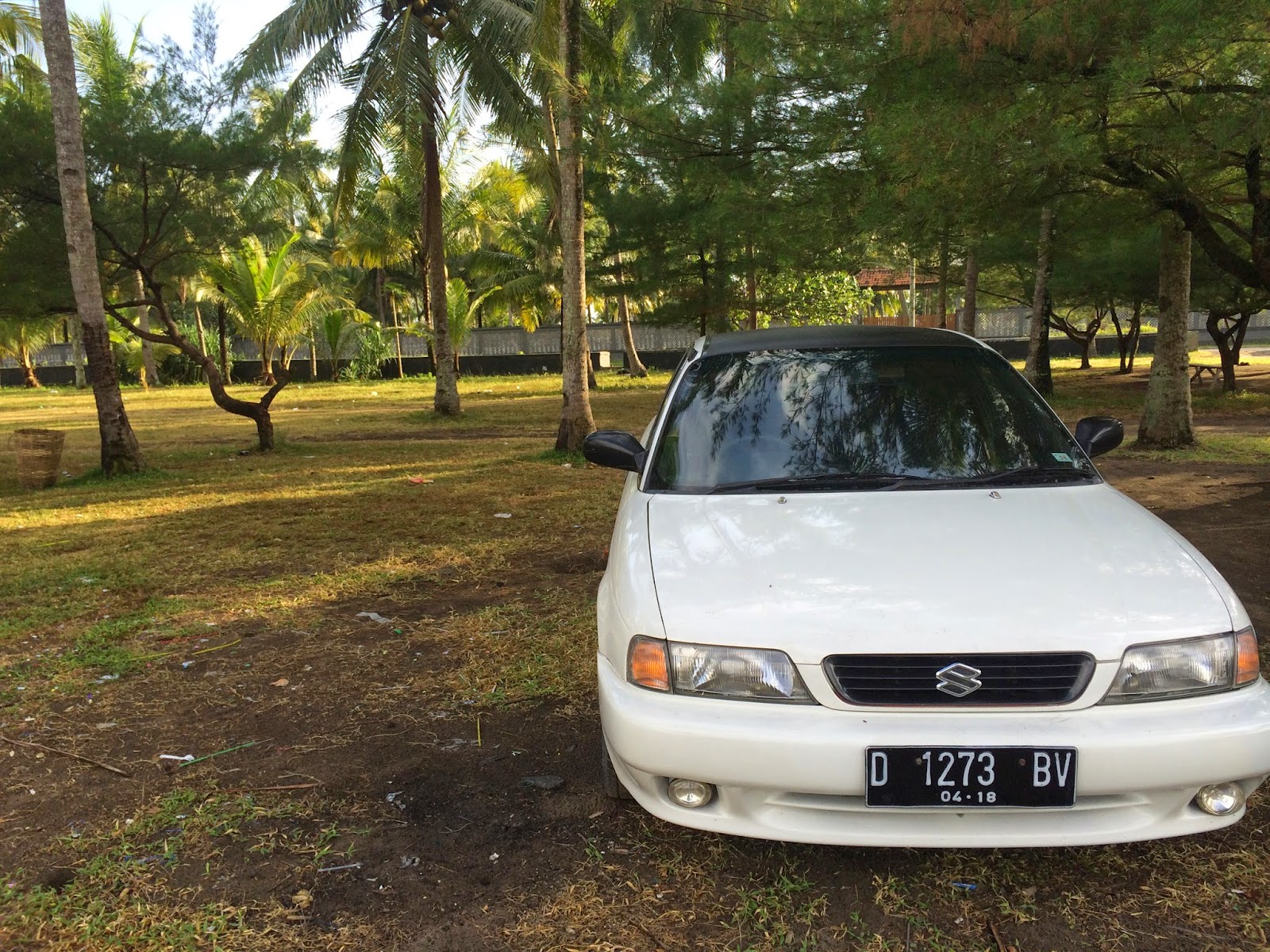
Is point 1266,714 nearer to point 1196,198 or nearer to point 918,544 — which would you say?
point 918,544

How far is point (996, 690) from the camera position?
225 cm

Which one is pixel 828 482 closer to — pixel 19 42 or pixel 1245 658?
pixel 1245 658

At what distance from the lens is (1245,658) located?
236cm

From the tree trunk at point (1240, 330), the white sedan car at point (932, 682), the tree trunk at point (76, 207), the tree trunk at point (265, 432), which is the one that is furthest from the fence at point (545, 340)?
the white sedan car at point (932, 682)

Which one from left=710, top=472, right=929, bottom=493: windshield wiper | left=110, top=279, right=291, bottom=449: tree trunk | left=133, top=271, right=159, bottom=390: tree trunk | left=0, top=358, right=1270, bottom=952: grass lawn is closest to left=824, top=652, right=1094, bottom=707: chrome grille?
left=0, top=358, right=1270, bottom=952: grass lawn

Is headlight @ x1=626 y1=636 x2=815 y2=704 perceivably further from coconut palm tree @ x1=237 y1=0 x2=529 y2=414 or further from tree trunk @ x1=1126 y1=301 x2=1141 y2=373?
tree trunk @ x1=1126 y1=301 x2=1141 y2=373

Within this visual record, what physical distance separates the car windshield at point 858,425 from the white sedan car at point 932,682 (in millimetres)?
428

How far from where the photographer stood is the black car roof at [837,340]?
3.86 meters

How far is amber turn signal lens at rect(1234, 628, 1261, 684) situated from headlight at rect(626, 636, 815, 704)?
113cm

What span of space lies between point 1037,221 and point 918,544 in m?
6.86

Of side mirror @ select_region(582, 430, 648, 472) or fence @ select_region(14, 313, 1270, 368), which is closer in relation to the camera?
side mirror @ select_region(582, 430, 648, 472)

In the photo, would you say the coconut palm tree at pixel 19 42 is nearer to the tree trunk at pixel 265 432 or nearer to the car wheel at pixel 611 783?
the tree trunk at pixel 265 432

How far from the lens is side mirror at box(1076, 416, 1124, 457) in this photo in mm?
3576

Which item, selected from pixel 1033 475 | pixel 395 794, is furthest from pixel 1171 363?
pixel 395 794
